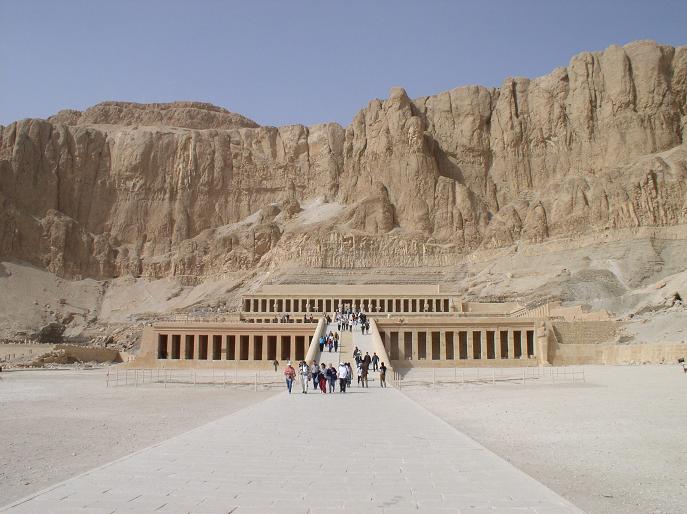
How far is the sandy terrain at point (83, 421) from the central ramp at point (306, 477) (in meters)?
1.85

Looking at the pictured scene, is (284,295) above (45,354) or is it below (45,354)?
above

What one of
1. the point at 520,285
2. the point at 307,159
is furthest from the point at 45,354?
the point at 307,159

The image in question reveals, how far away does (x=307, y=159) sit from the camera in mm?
121688

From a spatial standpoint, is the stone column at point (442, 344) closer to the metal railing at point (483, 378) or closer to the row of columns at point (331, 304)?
the metal railing at point (483, 378)

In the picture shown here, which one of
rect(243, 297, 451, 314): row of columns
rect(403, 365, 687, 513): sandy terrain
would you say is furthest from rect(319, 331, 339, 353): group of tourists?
rect(243, 297, 451, 314): row of columns

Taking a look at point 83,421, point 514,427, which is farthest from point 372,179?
point 514,427

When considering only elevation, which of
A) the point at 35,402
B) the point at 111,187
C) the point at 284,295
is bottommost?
the point at 35,402

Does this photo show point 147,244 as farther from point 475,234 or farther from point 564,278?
point 564,278

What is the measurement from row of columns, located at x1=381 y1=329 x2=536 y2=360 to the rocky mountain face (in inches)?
1655

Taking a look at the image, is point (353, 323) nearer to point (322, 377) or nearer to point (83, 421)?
point (322, 377)

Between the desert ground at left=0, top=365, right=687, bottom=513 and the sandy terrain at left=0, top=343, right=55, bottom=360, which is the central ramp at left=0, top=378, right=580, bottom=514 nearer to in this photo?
the desert ground at left=0, top=365, right=687, bottom=513

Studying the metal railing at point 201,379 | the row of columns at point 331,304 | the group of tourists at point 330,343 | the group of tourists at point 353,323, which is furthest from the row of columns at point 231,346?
the row of columns at point 331,304

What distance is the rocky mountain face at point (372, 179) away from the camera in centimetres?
9300

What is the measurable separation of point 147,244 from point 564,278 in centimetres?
7053
